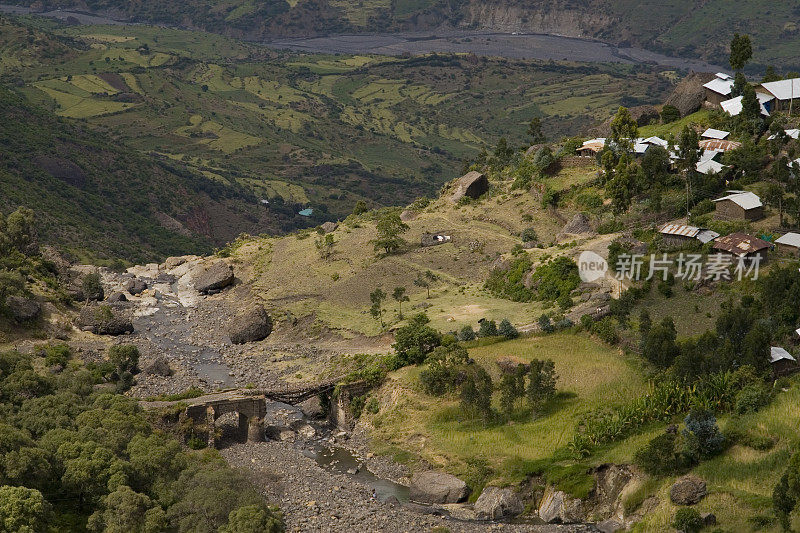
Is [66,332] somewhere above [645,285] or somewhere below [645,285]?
below

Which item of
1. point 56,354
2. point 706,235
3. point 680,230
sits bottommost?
point 56,354

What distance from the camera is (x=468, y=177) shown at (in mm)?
133375

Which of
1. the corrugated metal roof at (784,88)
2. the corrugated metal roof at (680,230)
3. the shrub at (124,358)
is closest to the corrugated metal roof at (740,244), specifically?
the corrugated metal roof at (680,230)

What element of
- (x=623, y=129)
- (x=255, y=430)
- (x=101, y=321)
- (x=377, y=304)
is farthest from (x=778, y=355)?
(x=101, y=321)

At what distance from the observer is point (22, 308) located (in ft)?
331

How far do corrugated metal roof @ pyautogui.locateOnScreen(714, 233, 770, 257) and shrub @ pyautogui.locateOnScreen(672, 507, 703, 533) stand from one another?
110ft

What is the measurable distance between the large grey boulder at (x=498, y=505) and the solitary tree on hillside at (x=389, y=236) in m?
56.0

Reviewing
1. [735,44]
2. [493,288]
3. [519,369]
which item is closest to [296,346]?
[493,288]

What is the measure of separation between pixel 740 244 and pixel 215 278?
2575 inches

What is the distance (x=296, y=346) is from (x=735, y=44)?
6179 cm

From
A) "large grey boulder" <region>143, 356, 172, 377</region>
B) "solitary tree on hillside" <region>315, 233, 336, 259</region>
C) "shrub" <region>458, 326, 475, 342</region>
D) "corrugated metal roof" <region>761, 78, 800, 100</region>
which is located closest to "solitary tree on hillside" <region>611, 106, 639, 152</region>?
"corrugated metal roof" <region>761, 78, 800, 100</region>

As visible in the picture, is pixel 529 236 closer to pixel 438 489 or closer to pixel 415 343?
pixel 415 343

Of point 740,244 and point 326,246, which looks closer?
point 740,244

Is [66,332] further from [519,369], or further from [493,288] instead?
[519,369]
